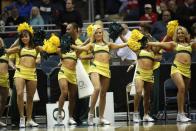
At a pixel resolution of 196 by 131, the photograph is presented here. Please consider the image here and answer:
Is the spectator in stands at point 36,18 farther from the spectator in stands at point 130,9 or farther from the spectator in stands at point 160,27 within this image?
the spectator in stands at point 160,27

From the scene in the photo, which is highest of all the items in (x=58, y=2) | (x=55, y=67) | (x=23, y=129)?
A: (x=58, y=2)

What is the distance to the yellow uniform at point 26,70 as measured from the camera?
18531mm

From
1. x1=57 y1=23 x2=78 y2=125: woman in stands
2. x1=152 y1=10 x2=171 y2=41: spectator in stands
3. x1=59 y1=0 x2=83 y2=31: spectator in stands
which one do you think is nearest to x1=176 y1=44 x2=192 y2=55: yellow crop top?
x1=57 y1=23 x2=78 y2=125: woman in stands


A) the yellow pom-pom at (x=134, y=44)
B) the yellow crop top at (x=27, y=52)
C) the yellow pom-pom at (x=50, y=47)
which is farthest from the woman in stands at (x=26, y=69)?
the yellow pom-pom at (x=134, y=44)

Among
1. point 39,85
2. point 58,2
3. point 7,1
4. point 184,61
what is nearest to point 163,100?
point 184,61

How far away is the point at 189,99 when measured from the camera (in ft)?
65.9

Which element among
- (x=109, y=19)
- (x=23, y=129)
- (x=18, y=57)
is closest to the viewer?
(x=23, y=129)

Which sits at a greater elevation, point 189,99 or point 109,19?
point 109,19

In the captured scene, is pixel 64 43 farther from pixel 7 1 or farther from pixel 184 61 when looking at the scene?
pixel 7 1

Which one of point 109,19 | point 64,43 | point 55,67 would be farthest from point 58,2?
point 64,43

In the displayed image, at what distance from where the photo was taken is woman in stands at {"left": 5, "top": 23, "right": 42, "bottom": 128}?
18500mm

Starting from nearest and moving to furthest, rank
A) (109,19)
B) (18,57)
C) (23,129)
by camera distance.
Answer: (23,129) < (18,57) < (109,19)

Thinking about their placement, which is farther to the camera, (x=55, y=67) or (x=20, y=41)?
(x=55, y=67)

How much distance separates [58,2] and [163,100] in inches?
197
